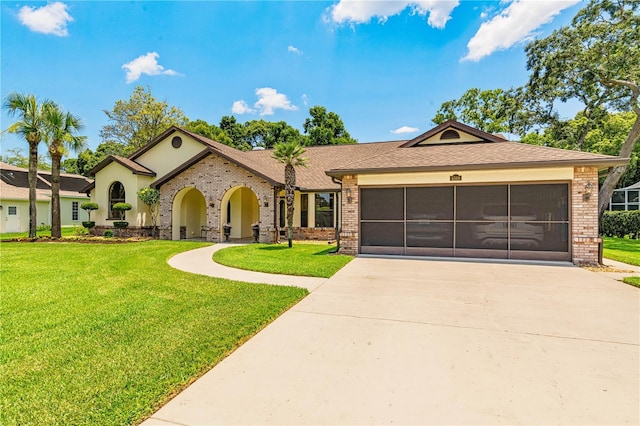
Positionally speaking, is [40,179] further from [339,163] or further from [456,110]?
[456,110]

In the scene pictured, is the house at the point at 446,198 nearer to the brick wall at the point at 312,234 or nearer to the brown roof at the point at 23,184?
the brick wall at the point at 312,234

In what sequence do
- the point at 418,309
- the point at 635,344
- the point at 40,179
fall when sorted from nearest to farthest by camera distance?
the point at 635,344
the point at 418,309
the point at 40,179

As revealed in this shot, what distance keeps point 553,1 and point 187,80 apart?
22.7 m

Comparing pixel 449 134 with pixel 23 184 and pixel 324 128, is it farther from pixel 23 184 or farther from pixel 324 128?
pixel 23 184

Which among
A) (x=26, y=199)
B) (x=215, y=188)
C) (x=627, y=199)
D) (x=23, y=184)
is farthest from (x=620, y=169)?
(x=23, y=184)

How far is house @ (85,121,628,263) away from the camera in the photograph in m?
9.28

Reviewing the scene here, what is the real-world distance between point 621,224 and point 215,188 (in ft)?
81.2

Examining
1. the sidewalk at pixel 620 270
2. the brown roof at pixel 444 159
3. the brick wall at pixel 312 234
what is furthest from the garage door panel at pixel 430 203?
the brick wall at pixel 312 234

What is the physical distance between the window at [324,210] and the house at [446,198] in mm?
54

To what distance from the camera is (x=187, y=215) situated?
1797 cm

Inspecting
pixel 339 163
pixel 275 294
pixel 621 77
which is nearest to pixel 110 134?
pixel 339 163

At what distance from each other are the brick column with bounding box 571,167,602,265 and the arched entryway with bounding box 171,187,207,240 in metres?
16.4

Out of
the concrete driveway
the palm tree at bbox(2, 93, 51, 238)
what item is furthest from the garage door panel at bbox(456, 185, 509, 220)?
the palm tree at bbox(2, 93, 51, 238)

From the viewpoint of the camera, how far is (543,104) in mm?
23516
